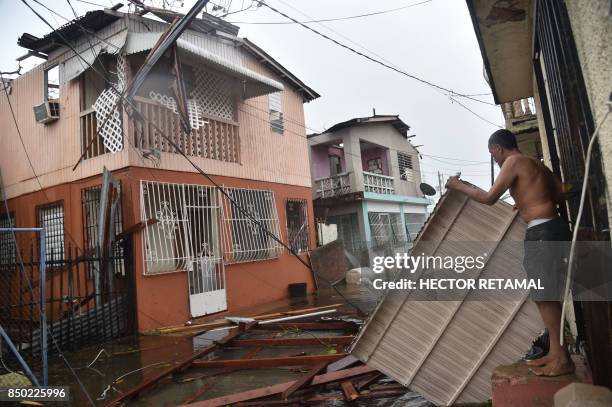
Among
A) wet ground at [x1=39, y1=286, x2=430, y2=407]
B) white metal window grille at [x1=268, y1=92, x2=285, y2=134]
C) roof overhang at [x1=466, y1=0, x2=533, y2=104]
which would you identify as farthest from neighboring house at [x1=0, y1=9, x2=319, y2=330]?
roof overhang at [x1=466, y1=0, x2=533, y2=104]

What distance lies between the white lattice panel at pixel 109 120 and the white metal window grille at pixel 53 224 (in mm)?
2377

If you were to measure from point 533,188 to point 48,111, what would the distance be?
10487 mm

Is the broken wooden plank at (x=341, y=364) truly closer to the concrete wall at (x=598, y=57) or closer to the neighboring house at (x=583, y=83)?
the neighboring house at (x=583, y=83)

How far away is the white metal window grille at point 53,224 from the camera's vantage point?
370 inches

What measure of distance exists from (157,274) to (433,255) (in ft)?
21.8

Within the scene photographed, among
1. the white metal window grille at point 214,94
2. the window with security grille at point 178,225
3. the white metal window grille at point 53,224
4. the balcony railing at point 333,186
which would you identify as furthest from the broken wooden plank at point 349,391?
the balcony railing at point 333,186

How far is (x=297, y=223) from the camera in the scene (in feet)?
43.3

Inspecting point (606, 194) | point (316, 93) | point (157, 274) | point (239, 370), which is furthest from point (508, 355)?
point (316, 93)

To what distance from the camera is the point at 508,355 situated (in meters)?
2.79

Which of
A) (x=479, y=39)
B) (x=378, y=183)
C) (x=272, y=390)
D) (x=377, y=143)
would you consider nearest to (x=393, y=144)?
(x=377, y=143)

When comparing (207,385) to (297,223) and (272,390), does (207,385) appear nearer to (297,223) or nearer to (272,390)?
(272,390)

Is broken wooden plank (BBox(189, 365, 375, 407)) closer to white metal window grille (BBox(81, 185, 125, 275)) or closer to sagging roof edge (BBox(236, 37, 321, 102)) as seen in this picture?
white metal window grille (BBox(81, 185, 125, 275))

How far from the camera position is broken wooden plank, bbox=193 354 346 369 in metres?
4.66

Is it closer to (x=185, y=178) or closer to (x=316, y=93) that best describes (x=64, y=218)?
(x=185, y=178)
